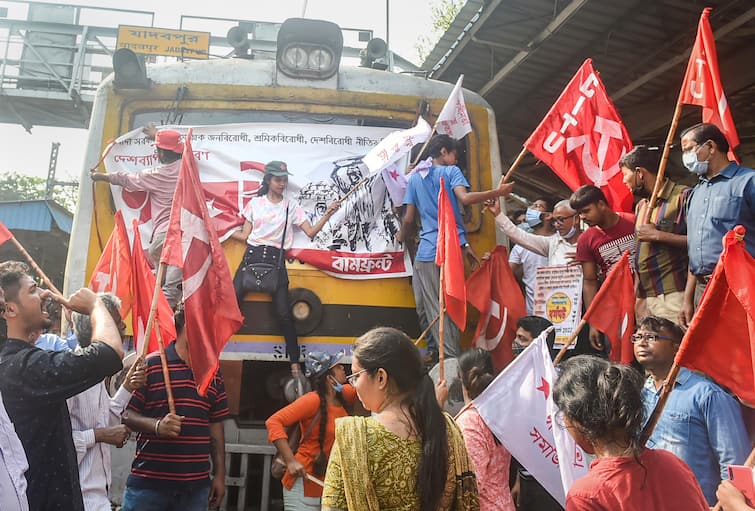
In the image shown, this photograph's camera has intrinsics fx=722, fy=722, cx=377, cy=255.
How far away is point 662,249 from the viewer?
3826 millimetres

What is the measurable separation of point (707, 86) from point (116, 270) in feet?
11.6

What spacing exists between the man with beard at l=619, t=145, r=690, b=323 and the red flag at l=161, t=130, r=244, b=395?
2173 millimetres

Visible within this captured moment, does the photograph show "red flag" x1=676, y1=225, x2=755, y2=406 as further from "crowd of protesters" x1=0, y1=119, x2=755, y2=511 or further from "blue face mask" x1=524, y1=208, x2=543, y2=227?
"blue face mask" x1=524, y1=208, x2=543, y2=227

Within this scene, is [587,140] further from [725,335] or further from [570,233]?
[725,335]

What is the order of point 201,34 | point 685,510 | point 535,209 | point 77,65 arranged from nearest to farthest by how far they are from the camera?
point 685,510 < point 535,209 < point 77,65 < point 201,34

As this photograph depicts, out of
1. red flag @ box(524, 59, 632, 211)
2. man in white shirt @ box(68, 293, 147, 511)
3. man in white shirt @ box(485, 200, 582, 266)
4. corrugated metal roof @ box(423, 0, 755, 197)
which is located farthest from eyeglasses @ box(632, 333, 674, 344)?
corrugated metal roof @ box(423, 0, 755, 197)

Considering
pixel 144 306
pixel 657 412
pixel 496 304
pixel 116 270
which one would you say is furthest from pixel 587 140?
pixel 116 270


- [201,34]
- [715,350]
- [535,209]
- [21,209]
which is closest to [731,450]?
[715,350]

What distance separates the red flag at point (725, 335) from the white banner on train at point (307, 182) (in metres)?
2.44

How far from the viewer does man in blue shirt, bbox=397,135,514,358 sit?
450 centimetres

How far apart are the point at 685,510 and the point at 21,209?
17.6m

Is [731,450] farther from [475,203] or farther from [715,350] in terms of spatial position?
[475,203]

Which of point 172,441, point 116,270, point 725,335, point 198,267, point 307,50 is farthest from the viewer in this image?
point 307,50

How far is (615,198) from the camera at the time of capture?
4.51 meters
